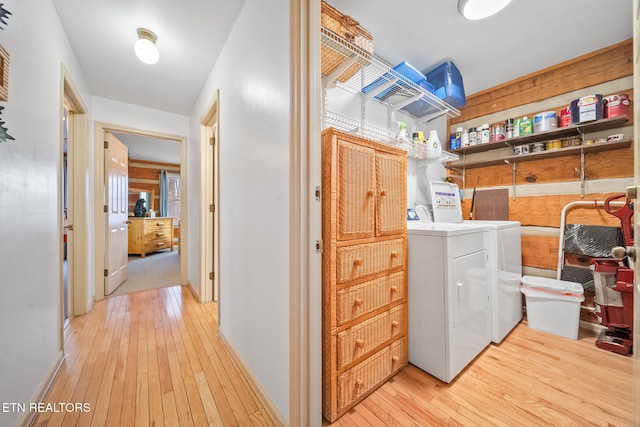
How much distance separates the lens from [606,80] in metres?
1.99

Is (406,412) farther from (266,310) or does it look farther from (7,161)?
(7,161)

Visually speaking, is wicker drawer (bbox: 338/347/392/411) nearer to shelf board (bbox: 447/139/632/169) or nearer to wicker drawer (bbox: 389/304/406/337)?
wicker drawer (bbox: 389/304/406/337)

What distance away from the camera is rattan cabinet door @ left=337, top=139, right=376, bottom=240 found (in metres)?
1.15

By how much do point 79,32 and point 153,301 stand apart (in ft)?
8.32

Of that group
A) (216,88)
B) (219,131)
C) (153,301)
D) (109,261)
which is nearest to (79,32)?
(216,88)

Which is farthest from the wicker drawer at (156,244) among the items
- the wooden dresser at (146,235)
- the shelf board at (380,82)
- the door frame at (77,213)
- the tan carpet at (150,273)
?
the shelf board at (380,82)

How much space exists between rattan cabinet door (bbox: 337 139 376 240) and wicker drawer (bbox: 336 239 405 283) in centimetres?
7

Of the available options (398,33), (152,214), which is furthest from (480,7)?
(152,214)

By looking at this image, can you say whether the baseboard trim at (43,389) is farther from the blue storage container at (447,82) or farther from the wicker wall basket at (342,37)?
the blue storage container at (447,82)

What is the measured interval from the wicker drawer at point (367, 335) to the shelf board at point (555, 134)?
2127mm

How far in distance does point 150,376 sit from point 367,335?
1362 mm

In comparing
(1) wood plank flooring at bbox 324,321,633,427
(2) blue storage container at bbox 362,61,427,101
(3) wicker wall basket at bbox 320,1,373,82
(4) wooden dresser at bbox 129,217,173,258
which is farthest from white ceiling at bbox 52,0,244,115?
(4) wooden dresser at bbox 129,217,173,258

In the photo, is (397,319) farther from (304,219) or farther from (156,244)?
(156,244)

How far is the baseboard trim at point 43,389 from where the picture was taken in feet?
3.54
